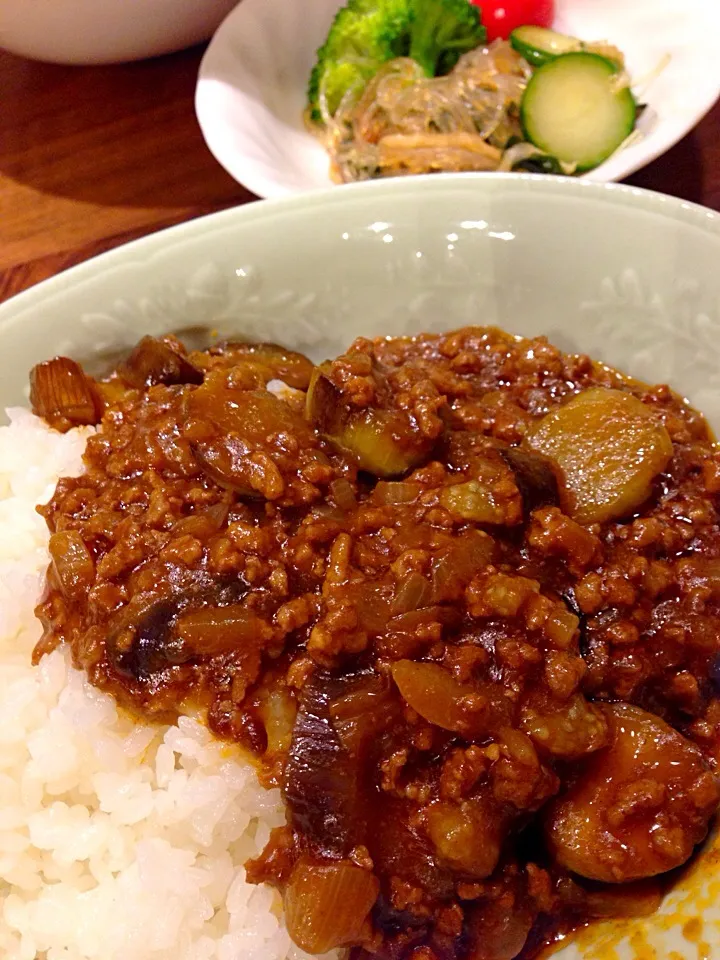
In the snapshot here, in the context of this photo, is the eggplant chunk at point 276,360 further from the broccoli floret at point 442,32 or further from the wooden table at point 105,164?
the broccoli floret at point 442,32

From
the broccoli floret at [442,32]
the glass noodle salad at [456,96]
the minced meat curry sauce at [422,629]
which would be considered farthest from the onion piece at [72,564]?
the broccoli floret at [442,32]

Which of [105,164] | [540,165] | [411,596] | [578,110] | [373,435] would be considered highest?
[578,110]

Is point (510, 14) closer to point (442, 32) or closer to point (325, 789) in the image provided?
→ point (442, 32)

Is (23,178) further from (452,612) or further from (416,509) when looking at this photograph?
(452,612)

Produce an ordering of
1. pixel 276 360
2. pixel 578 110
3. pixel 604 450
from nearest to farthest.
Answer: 1. pixel 604 450
2. pixel 276 360
3. pixel 578 110

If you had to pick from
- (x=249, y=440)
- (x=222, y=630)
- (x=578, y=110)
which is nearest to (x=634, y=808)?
(x=222, y=630)

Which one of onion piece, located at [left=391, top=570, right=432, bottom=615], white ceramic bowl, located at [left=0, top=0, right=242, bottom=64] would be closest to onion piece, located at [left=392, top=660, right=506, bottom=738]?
onion piece, located at [left=391, top=570, right=432, bottom=615]
